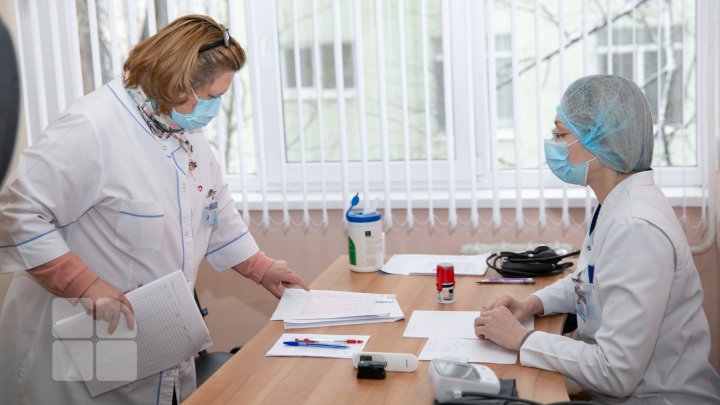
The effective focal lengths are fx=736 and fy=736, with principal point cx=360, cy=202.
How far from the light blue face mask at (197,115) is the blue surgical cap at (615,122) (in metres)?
0.86

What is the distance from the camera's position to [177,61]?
1.70 meters

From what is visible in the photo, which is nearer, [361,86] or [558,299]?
[558,299]

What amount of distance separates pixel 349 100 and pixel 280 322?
50.1 inches

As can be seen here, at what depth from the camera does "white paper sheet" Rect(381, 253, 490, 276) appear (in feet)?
6.97

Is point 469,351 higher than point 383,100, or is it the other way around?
point 383,100

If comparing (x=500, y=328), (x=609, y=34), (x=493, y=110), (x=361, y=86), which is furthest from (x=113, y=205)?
(x=609, y=34)

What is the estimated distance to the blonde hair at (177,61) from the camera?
5.59 ft

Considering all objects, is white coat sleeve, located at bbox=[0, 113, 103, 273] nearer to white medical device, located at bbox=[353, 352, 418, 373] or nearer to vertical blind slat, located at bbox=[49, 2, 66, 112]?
white medical device, located at bbox=[353, 352, 418, 373]

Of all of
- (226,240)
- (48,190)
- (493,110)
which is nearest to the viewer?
(48,190)

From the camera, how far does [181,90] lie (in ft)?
5.68

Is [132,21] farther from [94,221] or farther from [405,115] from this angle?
[94,221]

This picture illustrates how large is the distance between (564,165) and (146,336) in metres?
1.02

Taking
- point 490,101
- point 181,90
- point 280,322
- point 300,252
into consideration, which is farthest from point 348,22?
point 280,322

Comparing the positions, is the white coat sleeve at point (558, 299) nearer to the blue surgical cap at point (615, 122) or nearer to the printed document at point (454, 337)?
the printed document at point (454, 337)
